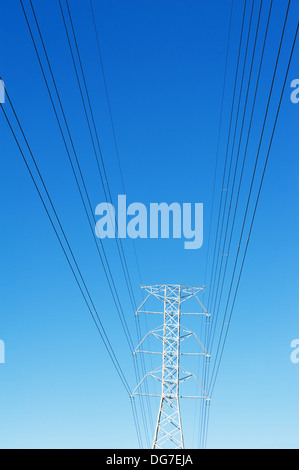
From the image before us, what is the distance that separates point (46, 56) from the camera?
1043 cm

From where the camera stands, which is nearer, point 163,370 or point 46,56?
point 46,56
